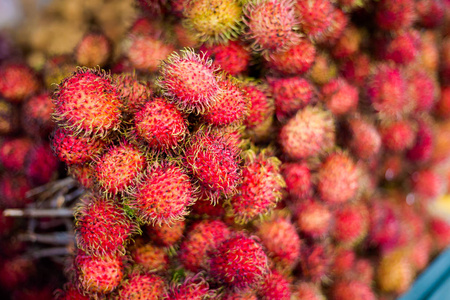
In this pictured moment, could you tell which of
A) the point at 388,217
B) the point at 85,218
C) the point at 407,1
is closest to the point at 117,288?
the point at 85,218

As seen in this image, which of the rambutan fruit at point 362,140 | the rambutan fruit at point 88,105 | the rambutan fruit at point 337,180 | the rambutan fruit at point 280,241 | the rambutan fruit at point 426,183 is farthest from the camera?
the rambutan fruit at point 426,183

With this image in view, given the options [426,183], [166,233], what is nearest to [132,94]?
[166,233]

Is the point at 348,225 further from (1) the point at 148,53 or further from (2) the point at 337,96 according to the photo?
(1) the point at 148,53

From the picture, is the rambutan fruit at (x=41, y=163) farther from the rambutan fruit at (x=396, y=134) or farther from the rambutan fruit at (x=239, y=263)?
the rambutan fruit at (x=396, y=134)

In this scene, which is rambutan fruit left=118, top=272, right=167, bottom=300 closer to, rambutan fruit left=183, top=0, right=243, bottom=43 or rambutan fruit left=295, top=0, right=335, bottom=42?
rambutan fruit left=183, top=0, right=243, bottom=43

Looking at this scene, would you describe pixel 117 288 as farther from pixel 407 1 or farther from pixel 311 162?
pixel 407 1

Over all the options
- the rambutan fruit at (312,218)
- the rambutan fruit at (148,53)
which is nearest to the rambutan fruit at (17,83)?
the rambutan fruit at (148,53)

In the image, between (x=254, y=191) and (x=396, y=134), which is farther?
(x=396, y=134)
